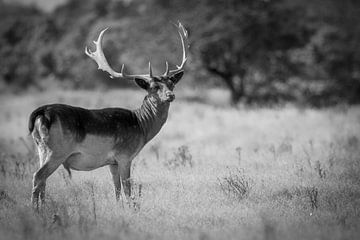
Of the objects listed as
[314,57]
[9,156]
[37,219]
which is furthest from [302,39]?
[37,219]

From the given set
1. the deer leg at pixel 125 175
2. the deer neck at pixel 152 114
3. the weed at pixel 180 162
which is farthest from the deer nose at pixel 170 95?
the weed at pixel 180 162

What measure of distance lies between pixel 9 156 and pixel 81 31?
96.6 ft

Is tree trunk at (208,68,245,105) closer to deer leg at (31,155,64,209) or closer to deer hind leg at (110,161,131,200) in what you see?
deer hind leg at (110,161,131,200)

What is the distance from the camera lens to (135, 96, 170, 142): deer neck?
25.9 ft

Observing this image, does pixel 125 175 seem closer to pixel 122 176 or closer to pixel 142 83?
pixel 122 176

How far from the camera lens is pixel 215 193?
7609 millimetres

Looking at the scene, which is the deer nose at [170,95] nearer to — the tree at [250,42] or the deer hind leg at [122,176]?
the deer hind leg at [122,176]

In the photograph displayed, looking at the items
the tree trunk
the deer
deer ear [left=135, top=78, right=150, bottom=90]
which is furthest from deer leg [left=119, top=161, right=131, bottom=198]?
the tree trunk

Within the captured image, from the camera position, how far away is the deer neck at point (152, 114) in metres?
7.89

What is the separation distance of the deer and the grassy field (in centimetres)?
36

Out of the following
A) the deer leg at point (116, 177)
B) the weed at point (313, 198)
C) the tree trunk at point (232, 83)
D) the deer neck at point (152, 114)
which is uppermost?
the tree trunk at point (232, 83)

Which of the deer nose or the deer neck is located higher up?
the deer nose

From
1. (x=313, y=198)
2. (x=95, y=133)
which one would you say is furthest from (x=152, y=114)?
(x=313, y=198)

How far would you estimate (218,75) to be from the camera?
2677cm
